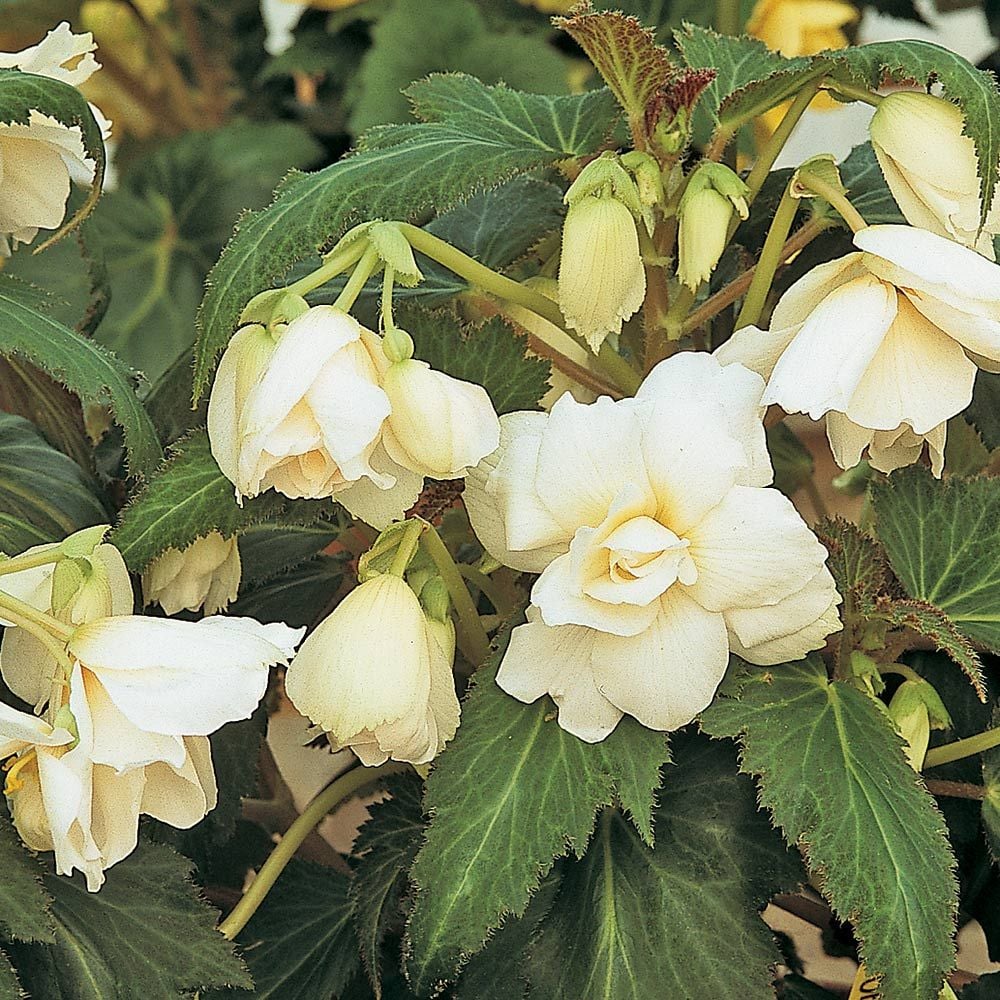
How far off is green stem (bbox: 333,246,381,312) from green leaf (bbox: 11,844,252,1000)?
0.17 m

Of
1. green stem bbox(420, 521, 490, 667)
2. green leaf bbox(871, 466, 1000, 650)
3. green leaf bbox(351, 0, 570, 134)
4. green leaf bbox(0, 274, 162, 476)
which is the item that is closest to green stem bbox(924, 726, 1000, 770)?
green leaf bbox(871, 466, 1000, 650)

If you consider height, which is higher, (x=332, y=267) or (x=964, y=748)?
(x=332, y=267)

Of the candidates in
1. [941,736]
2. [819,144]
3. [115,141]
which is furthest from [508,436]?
[819,144]

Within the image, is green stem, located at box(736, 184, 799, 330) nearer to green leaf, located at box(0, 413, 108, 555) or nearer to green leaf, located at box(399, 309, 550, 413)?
green leaf, located at box(399, 309, 550, 413)

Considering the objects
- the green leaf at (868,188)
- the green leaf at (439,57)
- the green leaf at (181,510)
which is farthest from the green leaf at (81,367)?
the green leaf at (439,57)

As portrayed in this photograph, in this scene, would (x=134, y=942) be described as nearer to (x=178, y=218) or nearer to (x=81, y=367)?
(x=81, y=367)

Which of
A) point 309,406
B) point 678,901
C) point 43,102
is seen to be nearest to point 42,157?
point 43,102

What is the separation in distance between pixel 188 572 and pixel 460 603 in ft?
0.26

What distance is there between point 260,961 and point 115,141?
41.3 inches

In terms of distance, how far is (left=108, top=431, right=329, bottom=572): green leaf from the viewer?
1.24 feet

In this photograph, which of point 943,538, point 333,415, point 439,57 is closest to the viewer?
point 333,415

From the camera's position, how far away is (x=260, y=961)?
457 millimetres

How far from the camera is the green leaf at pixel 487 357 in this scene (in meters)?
0.40

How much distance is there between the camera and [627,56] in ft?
1.26
